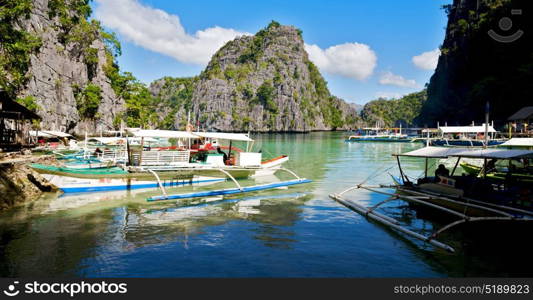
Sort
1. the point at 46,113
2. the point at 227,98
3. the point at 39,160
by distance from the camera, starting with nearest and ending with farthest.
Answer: the point at 39,160 → the point at 46,113 → the point at 227,98

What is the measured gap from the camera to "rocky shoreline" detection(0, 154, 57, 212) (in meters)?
15.1

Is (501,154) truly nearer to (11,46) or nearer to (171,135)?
(171,135)

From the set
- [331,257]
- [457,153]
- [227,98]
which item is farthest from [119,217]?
[227,98]

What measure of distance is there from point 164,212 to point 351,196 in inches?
400

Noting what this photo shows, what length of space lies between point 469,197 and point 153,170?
1554 centimetres

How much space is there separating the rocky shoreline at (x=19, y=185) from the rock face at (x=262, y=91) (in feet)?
462

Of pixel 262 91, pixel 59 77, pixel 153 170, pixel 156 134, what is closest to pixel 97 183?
pixel 153 170

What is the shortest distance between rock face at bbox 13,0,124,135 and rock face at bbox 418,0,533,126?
268 ft

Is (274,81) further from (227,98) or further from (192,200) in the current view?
(192,200)

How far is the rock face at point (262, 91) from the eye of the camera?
162m

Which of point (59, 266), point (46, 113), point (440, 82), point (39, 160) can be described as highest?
point (440, 82)

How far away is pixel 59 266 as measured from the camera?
858 cm

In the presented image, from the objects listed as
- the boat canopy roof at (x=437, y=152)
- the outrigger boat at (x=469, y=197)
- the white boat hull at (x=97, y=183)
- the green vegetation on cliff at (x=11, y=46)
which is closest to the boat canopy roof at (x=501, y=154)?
the outrigger boat at (x=469, y=197)

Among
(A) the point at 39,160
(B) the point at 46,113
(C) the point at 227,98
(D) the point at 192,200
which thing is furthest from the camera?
(C) the point at 227,98
